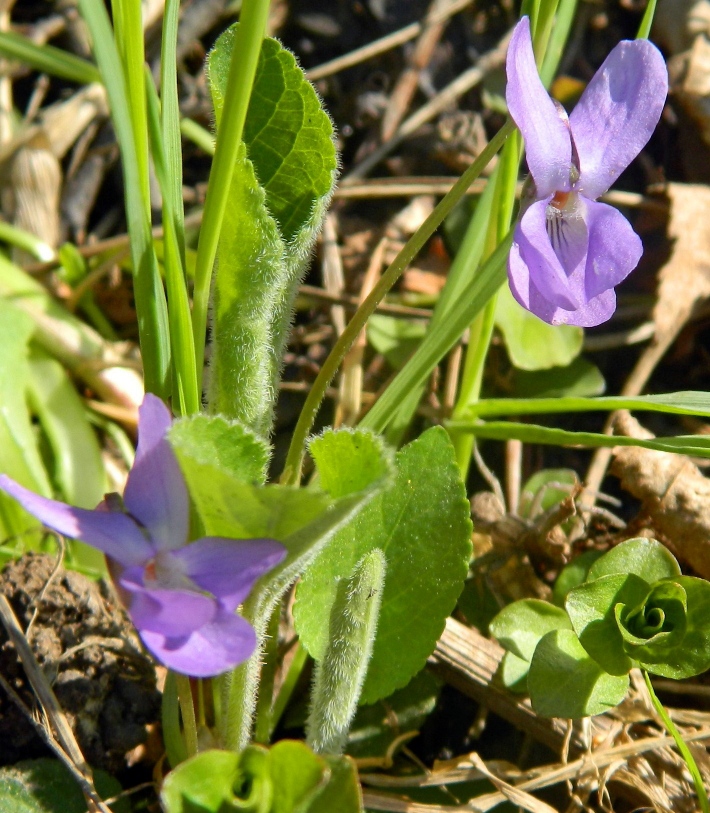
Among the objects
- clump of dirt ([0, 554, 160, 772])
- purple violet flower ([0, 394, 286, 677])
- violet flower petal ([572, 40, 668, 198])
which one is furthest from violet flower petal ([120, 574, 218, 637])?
violet flower petal ([572, 40, 668, 198])

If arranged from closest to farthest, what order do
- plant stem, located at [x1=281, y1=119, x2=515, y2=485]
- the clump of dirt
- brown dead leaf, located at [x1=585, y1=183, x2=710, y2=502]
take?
plant stem, located at [x1=281, y1=119, x2=515, y2=485]
the clump of dirt
brown dead leaf, located at [x1=585, y1=183, x2=710, y2=502]

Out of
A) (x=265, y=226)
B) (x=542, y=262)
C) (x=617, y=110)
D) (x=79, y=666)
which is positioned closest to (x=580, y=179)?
(x=617, y=110)

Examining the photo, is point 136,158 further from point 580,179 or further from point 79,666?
point 79,666

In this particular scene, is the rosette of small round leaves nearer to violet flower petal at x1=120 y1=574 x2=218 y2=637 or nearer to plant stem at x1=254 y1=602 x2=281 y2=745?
plant stem at x1=254 y1=602 x2=281 y2=745

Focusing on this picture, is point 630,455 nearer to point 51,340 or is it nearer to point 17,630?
point 17,630

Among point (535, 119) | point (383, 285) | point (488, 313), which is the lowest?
point (488, 313)

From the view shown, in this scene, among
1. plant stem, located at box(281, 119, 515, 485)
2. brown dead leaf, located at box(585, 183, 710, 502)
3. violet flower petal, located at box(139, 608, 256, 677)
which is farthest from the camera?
brown dead leaf, located at box(585, 183, 710, 502)

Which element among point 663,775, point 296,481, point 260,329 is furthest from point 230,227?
point 663,775
